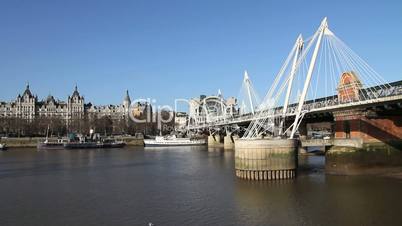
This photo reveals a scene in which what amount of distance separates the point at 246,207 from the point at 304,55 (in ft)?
78.7

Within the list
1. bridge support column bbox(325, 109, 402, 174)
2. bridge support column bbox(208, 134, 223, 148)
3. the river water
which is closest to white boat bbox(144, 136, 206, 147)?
bridge support column bbox(208, 134, 223, 148)

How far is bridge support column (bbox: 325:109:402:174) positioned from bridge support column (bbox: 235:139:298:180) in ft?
20.6

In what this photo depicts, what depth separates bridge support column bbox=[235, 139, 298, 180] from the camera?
44156 mm

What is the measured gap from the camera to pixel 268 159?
44219 mm

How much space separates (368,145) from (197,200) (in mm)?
22399

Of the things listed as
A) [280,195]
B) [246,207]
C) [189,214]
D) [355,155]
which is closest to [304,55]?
[355,155]

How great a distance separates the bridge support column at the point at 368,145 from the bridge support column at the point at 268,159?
20.6ft

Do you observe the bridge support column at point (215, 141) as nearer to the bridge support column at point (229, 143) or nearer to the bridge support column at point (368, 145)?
the bridge support column at point (229, 143)

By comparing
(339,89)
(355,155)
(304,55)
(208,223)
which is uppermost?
(304,55)

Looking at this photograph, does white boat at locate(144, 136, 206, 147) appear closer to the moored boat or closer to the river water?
the moored boat

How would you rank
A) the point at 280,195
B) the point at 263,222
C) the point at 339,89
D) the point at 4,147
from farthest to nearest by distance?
the point at 4,147
the point at 339,89
the point at 280,195
the point at 263,222

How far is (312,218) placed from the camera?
2819cm

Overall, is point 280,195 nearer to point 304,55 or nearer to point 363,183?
point 363,183

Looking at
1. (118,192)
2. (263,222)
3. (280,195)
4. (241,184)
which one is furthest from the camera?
(241,184)
